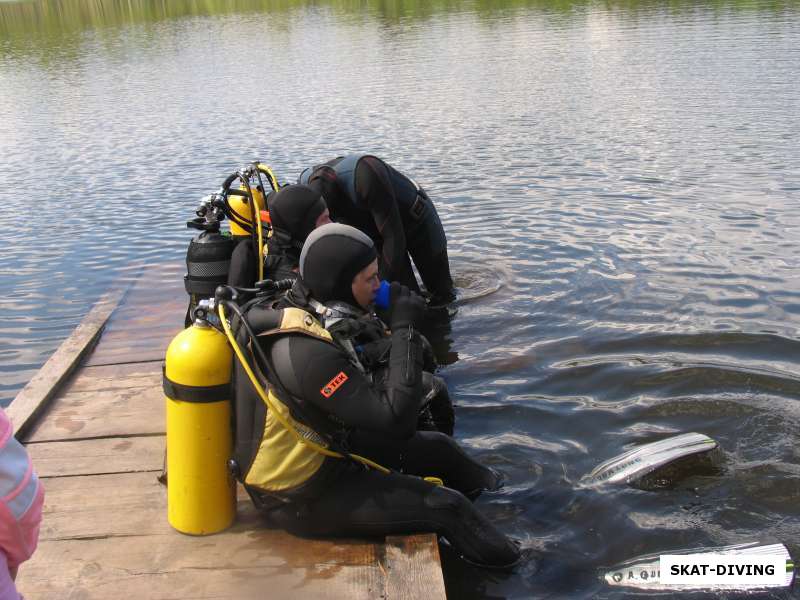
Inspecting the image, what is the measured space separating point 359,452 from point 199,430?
76cm

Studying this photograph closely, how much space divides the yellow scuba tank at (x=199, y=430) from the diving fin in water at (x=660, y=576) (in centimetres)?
188

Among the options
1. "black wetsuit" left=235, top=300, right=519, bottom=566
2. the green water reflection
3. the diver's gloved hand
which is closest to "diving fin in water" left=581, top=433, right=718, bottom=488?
"black wetsuit" left=235, top=300, right=519, bottom=566

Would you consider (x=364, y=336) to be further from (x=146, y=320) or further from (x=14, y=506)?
(x=146, y=320)

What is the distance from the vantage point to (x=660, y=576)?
3.87 m

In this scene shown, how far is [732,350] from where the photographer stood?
6.40 meters

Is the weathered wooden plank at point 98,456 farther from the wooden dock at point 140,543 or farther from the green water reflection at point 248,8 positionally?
the green water reflection at point 248,8

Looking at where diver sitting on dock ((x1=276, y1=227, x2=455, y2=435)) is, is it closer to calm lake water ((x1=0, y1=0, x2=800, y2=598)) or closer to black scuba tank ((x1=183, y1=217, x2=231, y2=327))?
calm lake water ((x1=0, y1=0, x2=800, y2=598))

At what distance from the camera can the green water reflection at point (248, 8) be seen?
3375cm

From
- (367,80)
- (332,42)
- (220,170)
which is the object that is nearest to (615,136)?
(220,170)

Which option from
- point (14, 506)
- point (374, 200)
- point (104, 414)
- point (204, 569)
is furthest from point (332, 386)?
point (374, 200)

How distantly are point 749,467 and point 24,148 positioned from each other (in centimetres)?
1606

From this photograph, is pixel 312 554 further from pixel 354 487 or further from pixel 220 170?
pixel 220 170

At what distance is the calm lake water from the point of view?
4.75 meters

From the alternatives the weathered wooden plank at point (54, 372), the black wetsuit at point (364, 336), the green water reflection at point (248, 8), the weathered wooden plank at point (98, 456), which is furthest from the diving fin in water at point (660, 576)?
the green water reflection at point (248, 8)
